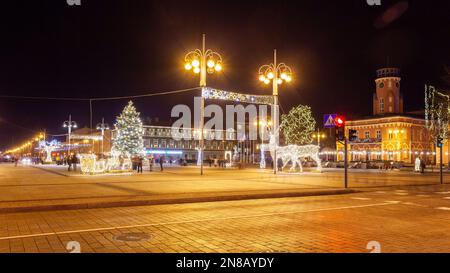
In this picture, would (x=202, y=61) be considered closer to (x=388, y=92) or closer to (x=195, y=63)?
(x=195, y=63)

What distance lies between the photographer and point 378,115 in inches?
3287

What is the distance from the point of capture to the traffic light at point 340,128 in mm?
19391

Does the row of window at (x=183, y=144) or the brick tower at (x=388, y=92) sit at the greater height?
the brick tower at (x=388, y=92)

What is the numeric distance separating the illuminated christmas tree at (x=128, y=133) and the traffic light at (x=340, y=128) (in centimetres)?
3710

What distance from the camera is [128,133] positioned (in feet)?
174

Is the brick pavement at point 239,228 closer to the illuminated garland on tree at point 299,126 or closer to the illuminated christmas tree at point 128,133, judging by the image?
the illuminated christmas tree at point 128,133

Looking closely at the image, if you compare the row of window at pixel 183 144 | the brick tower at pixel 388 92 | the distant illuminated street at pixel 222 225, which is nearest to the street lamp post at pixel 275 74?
the distant illuminated street at pixel 222 225

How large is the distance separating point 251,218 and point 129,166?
2682cm

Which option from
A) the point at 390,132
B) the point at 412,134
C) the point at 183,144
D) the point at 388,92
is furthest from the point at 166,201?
the point at 183,144

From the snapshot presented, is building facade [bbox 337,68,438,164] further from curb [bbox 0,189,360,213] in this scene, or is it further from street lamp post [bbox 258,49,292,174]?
curb [bbox 0,189,360,213]

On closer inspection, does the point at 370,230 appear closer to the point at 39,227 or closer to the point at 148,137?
the point at 39,227

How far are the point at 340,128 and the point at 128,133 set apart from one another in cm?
3793

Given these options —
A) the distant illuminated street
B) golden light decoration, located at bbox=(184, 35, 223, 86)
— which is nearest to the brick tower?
golden light decoration, located at bbox=(184, 35, 223, 86)

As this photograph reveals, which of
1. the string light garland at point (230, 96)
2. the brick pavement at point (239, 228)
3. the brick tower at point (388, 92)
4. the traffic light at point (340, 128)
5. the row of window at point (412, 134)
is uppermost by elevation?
the brick tower at point (388, 92)
